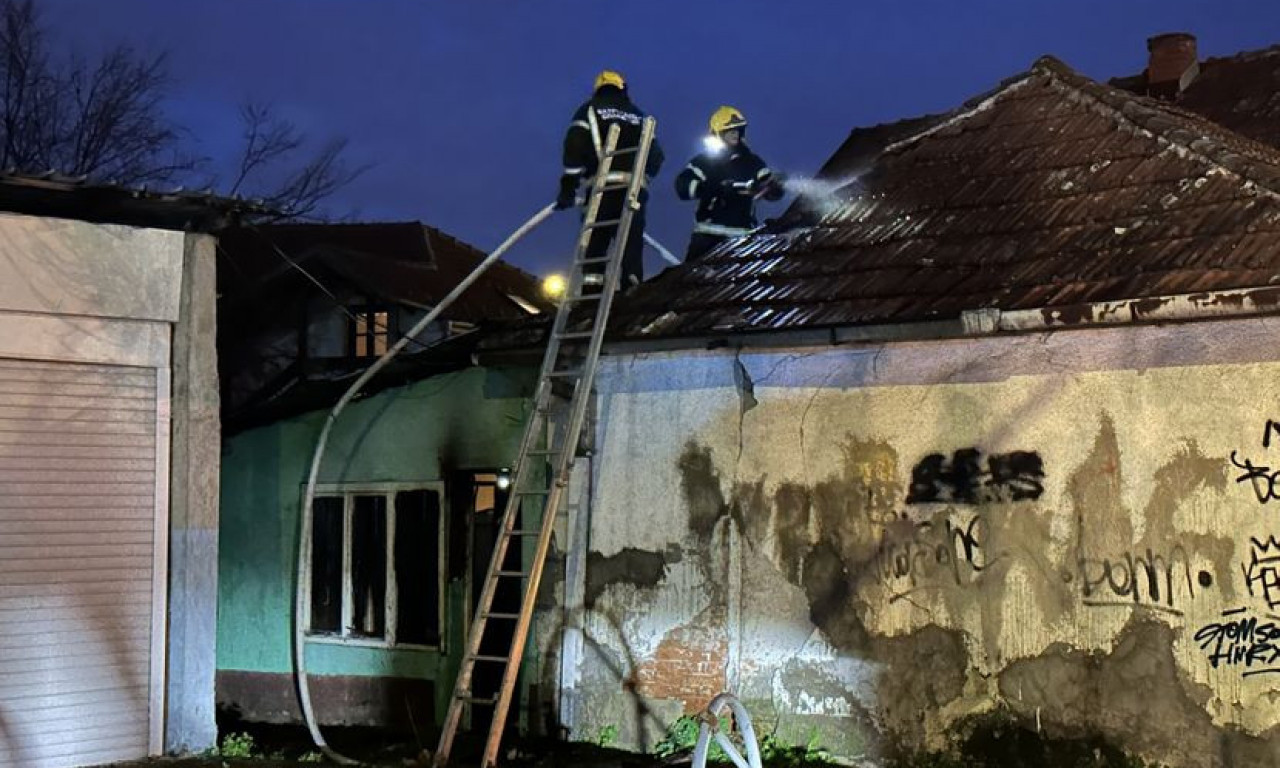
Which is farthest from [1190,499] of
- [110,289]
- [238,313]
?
[238,313]

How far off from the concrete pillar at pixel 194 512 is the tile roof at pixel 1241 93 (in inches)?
365

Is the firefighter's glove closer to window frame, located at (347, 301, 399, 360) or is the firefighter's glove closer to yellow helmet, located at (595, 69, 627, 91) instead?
yellow helmet, located at (595, 69, 627, 91)

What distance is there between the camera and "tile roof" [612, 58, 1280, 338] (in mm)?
8125

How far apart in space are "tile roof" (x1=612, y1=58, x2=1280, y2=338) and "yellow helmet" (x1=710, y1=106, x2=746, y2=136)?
58.8 inches

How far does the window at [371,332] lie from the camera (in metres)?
19.9

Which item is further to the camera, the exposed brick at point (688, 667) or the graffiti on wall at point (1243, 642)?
the exposed brick at point (688, 667)

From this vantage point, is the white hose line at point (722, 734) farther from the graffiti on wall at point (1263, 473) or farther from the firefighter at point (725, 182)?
the firefighter at point (725, 182)

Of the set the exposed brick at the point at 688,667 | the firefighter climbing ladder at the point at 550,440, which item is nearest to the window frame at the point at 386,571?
the firefighter climbing ladder at the point at 550,440

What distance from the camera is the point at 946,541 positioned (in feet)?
28.0

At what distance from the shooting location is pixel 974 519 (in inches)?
333

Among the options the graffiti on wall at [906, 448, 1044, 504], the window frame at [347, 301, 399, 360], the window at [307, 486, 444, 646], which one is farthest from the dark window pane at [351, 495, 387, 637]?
the window frame at [347, 301, 399, 360]

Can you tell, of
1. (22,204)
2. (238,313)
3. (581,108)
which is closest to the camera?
(22,204)

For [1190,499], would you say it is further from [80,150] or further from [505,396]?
[80,150]

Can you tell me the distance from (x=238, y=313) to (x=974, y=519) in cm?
1546
